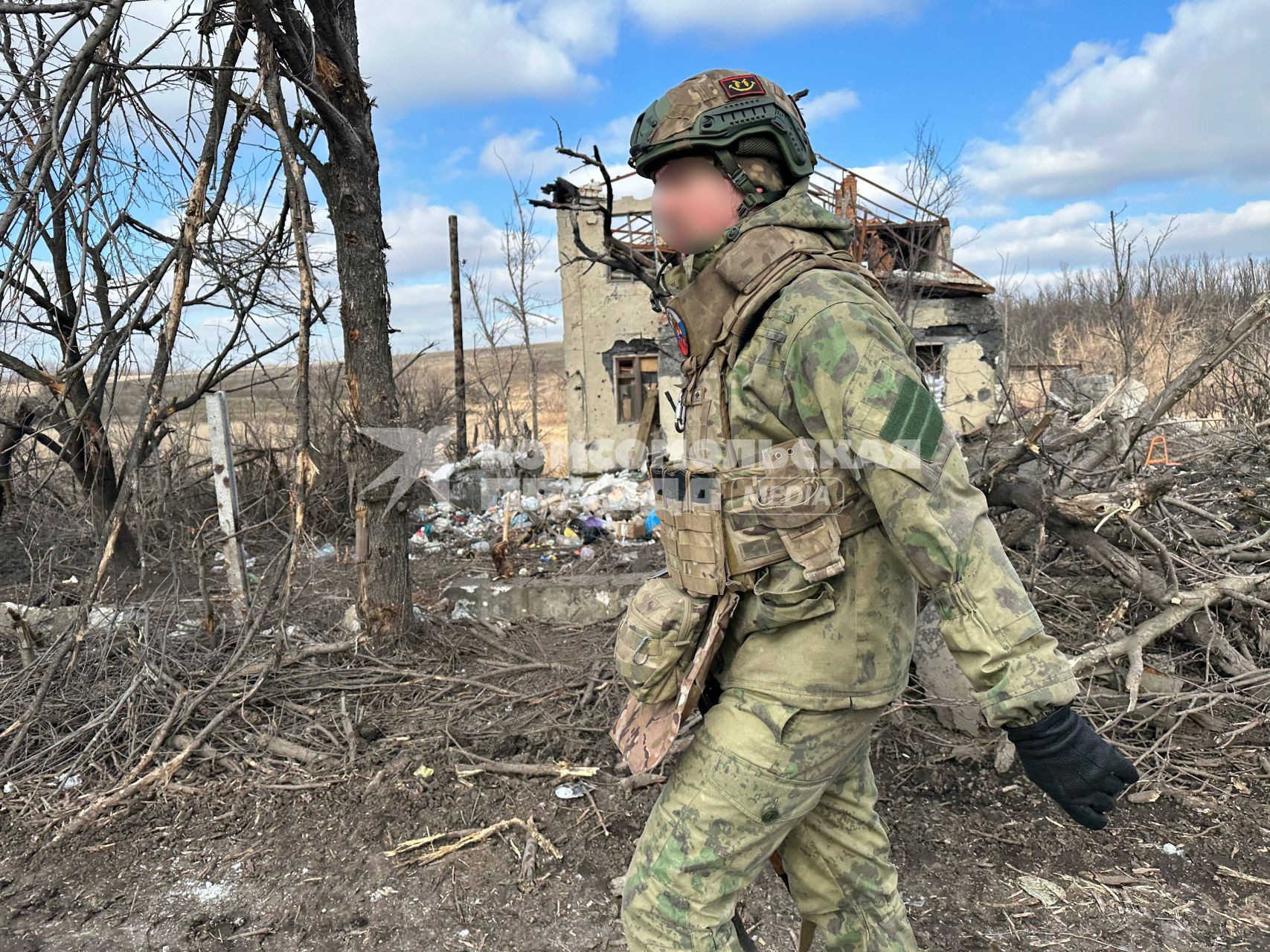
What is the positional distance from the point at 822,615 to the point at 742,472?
1.04 ft

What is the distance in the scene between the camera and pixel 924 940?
218cm

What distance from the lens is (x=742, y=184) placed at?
1644mm

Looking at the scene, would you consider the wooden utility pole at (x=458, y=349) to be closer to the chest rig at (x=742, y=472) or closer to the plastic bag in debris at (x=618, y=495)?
the plastic bag in debris at (x=618, y=495)

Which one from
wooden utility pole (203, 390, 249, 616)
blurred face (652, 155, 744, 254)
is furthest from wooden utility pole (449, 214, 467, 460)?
blurred face (652, 155, 744, 254)

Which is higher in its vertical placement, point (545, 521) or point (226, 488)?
point (226, 488)

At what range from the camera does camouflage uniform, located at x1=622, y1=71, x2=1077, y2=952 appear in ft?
4.45

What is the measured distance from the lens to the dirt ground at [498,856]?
2.25 metres

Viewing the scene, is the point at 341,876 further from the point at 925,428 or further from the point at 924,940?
the point at 925,428

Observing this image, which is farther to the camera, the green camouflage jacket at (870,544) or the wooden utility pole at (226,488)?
the wooden utility pole at (226,488)

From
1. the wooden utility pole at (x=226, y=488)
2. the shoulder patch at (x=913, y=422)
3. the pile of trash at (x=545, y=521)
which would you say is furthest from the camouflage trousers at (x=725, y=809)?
the pile of trash at (x=545, y=521)

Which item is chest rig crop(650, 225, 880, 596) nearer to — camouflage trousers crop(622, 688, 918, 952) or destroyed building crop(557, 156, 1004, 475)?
camouflage trousers crop(622, 688, 918, 952)

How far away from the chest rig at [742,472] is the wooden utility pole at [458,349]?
26.2 ft

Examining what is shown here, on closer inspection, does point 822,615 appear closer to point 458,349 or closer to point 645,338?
point 458,349

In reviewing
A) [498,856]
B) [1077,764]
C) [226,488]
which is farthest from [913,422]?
[226,488]
